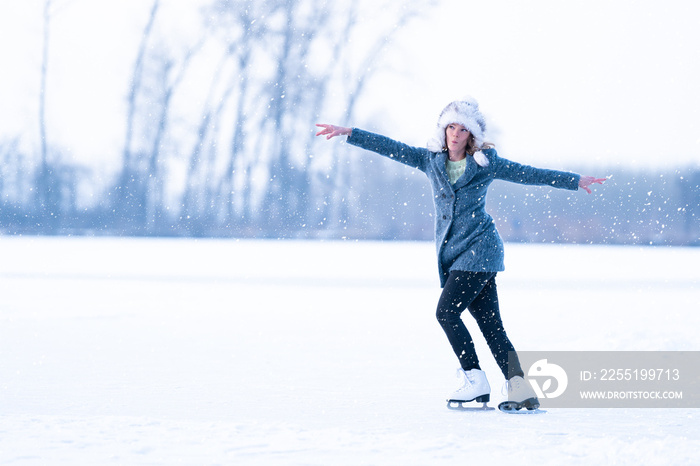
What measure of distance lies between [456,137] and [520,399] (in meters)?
1.02

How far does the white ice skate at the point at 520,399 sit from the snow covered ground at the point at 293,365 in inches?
3.2

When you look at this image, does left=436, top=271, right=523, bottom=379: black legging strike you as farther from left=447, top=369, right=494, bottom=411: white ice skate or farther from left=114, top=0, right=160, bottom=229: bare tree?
left=114, top=0, right=160, bottom=229: bare tree

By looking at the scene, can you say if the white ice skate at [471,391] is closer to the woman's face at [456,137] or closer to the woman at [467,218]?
the woman at [467,218]

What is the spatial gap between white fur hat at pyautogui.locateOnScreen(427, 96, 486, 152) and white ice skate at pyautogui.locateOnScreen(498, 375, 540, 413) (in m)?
0.94

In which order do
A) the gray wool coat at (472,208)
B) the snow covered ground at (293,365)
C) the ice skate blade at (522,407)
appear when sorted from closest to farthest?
the snow covered ground at (293,365) < the gray wool coat at (472,208) < the ice skate blade at (522,407)

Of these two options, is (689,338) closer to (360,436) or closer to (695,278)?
(360,436)

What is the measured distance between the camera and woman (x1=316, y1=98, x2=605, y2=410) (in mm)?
3455

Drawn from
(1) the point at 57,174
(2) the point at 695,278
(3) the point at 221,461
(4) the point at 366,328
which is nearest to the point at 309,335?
(4) the point at 366,328

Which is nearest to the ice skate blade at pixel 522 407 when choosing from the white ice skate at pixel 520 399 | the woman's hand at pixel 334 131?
the white ice skate at pixel 520 399

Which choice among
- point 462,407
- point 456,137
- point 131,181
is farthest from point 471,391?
point 131,181

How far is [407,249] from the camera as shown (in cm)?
1677

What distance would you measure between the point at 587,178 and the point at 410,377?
4.50 ft

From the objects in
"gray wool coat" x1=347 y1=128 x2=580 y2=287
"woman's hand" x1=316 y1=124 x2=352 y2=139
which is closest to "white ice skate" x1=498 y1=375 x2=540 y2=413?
"gray wool coat" x1=347 y1=128 x2=580 y2=287

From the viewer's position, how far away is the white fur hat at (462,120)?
138 inches
